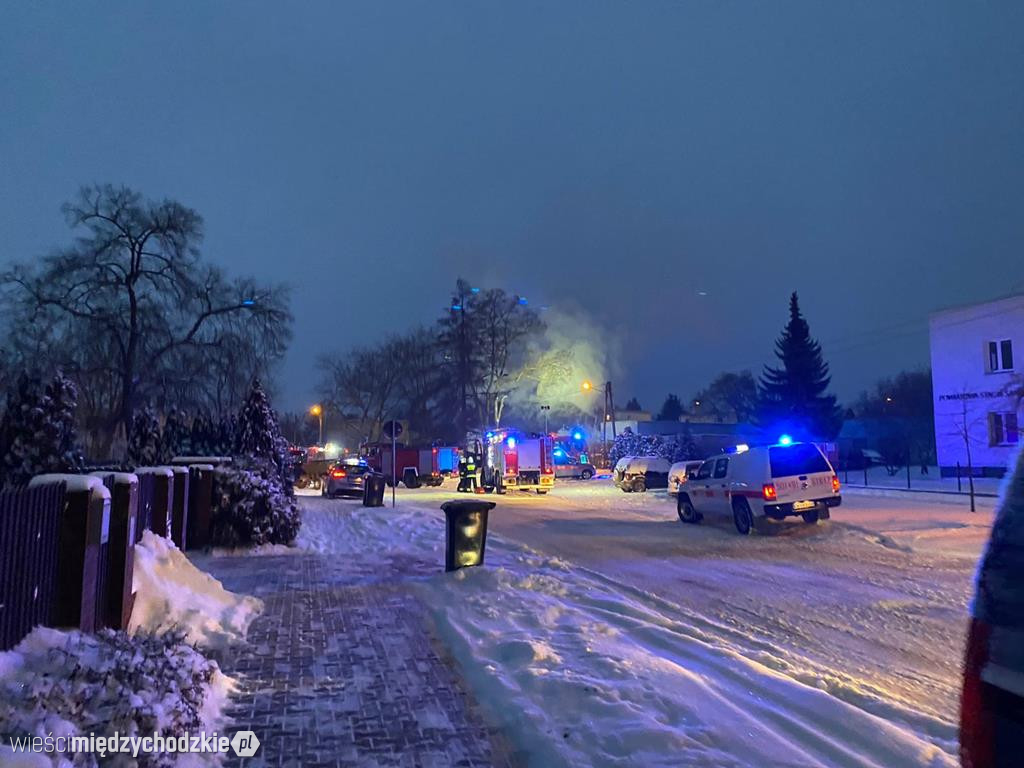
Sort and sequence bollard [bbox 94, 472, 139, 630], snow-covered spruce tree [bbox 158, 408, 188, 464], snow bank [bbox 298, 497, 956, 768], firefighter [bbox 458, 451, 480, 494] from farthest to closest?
firefighter [bbox 458, 451, 480, 494], snow-covered spruce tree [bbox 158, 408, 188, 464], bollard [bbox 94, 472, 139, 630], snow bank [bbox 298, 497, 956, 768]

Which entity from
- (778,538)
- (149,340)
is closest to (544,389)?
(149,340)

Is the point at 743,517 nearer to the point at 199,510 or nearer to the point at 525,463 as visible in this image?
the point at 199,510

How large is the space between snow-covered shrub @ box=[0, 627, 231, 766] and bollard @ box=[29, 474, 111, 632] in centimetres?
69

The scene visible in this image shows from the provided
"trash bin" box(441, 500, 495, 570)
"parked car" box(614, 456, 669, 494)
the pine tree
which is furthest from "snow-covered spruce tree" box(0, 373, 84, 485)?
the pine tree

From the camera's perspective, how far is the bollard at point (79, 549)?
6285 mm

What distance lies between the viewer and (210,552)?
13.7m

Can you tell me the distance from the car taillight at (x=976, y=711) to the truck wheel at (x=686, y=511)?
18.4 metres

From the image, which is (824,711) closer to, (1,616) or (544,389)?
(1,616)

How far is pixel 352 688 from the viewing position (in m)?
6.05

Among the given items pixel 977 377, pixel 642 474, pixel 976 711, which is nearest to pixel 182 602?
pixel 976 711

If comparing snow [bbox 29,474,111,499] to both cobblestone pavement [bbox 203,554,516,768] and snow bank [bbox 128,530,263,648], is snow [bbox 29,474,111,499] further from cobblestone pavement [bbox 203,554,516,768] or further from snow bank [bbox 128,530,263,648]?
cobblestone pavement [bbox 203,554,516,768]

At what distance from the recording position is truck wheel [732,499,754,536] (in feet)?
56.9

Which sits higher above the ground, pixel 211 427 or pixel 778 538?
pixel 211 427

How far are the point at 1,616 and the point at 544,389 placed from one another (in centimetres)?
5856
